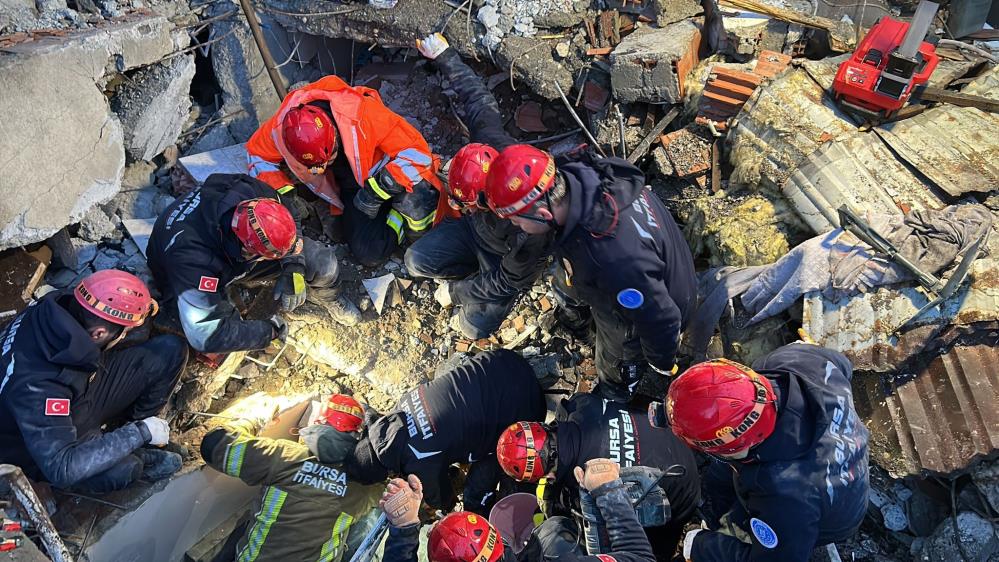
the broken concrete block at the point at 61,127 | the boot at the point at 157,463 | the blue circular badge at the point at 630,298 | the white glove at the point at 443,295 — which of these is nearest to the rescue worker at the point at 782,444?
the blue circular badge at the point at 630,298

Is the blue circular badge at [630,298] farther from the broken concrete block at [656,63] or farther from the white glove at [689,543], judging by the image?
the broken concrete block at [656,63]

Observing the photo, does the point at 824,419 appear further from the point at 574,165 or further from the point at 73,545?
the point at 73,545

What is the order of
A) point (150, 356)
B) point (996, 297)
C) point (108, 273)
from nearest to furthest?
point (996, 297) → point (108, 273) → point (150, 356)

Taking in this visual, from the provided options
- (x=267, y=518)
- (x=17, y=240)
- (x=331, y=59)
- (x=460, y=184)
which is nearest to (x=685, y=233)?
(x=460, y=184)

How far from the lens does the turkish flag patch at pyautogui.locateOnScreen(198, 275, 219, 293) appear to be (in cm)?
450

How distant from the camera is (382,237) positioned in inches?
214

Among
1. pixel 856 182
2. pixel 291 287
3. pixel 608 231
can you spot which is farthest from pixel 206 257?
pixel 856 182

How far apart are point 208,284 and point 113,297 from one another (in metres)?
0.59

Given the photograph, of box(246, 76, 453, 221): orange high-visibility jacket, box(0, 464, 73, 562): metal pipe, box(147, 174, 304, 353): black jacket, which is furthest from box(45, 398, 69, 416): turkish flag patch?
box(246, 76, 453, 221): orange high-visibility jacket

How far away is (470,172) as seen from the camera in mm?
4375

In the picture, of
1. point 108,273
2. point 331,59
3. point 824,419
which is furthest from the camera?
point 331,59

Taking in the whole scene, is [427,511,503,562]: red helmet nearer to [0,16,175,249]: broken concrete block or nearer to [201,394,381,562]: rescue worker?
[201,394,381,562]: rescue worker

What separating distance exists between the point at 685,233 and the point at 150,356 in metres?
4.01

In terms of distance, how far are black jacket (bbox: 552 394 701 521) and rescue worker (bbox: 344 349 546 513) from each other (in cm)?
42
